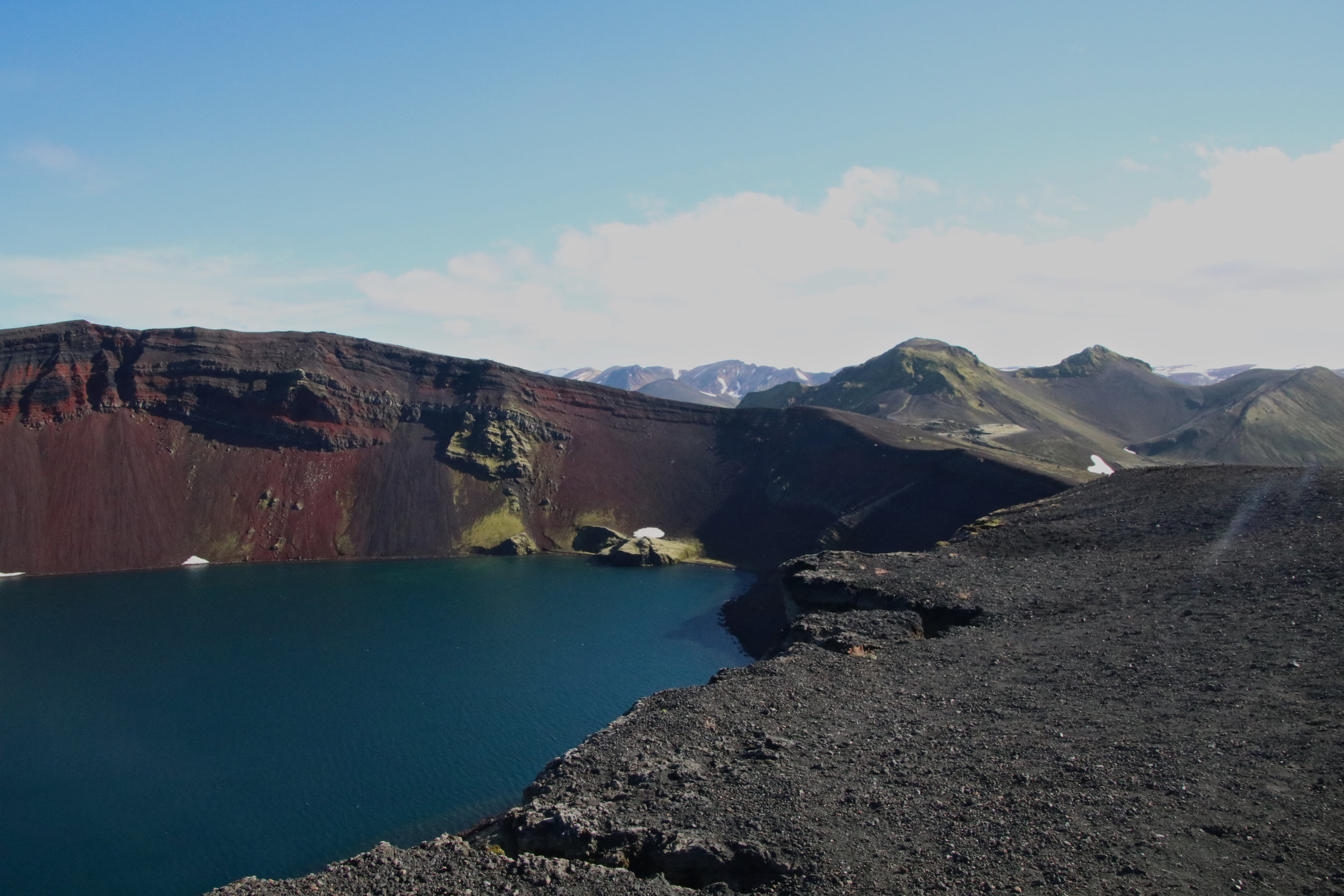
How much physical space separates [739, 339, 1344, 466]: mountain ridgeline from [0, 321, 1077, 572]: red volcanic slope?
1020 inches

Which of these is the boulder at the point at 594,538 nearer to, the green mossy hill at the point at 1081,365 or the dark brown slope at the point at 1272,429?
the dark brown slope at the point at 1272,429

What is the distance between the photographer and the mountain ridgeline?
115000mm

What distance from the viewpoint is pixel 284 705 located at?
38.2 metres

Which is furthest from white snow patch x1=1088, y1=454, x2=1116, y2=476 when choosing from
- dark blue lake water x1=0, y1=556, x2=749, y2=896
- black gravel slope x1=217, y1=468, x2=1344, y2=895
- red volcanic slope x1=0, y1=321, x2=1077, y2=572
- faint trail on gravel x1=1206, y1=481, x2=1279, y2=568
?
black gravel slope x1=217, y1=468, x2=1344, y2=895

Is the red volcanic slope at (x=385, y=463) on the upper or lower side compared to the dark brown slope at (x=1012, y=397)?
lower

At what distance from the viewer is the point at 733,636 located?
52906 millimetres

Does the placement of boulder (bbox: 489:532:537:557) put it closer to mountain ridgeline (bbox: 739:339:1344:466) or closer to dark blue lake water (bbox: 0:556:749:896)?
dark blue lake water (bbox: 0:556:749:896)

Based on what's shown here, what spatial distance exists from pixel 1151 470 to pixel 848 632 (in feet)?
103

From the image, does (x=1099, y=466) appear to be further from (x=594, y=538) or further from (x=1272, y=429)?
(x=594, y=538)

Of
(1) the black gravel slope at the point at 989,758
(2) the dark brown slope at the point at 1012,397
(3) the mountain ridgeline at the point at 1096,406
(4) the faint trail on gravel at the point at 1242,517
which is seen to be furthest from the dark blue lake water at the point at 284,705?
(2) the dark brown slope at the point at 1012,397

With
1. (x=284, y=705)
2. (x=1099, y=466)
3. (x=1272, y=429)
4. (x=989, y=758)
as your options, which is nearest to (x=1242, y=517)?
(x=989, y=758)

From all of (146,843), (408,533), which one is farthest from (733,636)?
(408,533)

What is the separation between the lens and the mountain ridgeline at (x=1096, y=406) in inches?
4528

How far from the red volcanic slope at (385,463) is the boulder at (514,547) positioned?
5.48 ft
